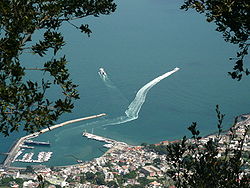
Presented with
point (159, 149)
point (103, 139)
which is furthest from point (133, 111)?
point (159, 149)

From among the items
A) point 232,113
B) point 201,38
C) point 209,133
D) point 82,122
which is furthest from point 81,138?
point 201,38

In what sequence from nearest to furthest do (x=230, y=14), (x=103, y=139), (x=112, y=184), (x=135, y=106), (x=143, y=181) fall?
(x=230, y=14) < (x=112, y=184) < (x=143, y=181) < (x=103, y=139) < (x=135, y=106)

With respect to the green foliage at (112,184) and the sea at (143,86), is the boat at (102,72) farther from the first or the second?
the green foliage at (112,184)

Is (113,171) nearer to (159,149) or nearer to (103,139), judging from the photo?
(159,149)

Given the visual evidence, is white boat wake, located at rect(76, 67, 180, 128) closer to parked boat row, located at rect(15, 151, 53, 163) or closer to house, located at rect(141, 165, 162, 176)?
parked boat row, located at rect(15, 151, 53, 163)

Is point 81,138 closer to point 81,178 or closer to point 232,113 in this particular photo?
point 81,178

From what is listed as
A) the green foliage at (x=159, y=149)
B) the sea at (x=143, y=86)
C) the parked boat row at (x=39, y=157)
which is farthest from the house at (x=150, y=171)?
the parked boat row at (x=39, y=157)

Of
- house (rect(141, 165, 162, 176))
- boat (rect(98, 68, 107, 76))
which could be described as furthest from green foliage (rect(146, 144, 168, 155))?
boat (rect(98, 68, 107, 76))

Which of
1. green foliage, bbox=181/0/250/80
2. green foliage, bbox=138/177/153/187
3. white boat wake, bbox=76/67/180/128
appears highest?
white boat wake, bbox=76/67/180/128
